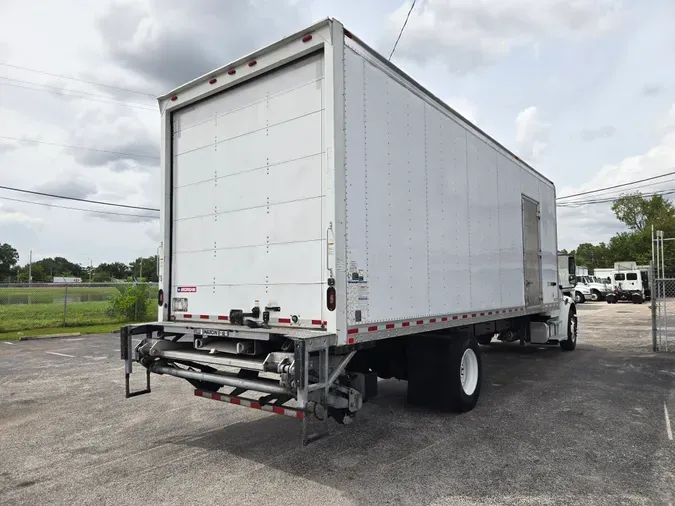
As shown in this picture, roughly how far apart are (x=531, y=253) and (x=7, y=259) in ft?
263

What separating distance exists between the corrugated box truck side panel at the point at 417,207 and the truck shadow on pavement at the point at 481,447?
1.42 m

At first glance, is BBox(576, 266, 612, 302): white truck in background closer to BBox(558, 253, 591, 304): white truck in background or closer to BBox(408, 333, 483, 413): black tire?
BBox(558, 253, 591, 304): white truck in background

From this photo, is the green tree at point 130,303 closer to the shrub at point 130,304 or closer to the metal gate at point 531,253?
the shrub at point 130,304

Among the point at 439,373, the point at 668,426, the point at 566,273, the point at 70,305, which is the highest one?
the point at 566,273

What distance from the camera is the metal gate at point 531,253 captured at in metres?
9.51

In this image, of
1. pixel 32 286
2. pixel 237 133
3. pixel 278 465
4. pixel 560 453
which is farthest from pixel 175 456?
pixel 32 286

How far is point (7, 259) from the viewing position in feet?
233

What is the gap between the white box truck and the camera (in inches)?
181

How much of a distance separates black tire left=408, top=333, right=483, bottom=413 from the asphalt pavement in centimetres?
22

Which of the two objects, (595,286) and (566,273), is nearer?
(566,273)

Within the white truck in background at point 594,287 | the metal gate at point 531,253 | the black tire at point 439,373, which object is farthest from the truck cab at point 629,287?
the black tire at point 439,373

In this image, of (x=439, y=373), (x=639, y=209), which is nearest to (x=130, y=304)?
(x=439, y=373)

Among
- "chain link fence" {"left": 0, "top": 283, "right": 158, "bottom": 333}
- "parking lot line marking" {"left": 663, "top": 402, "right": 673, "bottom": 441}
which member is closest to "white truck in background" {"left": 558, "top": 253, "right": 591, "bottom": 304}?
"parking lot line marking" {"left": 663, "top": 402, "right": 673, "bottom": 441}

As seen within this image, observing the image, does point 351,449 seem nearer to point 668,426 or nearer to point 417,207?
point 417,207
